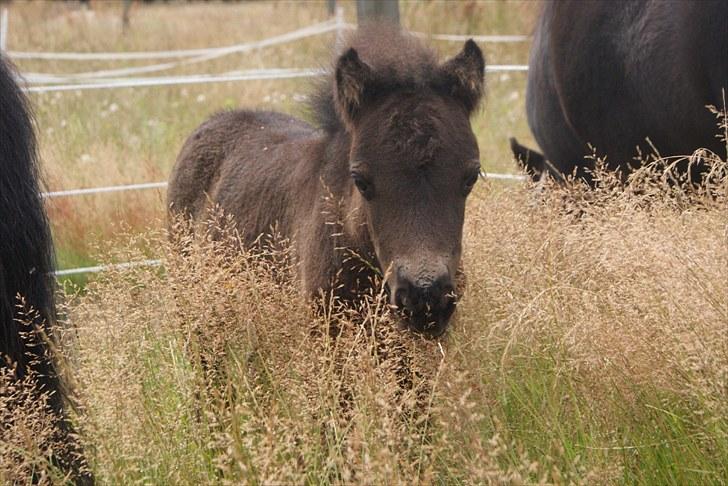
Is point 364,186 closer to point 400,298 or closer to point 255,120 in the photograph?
point 400,298

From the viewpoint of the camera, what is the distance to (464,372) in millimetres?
2953

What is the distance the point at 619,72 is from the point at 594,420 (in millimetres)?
2471

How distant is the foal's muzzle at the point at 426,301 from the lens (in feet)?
10.7

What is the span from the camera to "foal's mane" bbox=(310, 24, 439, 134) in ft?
12.5

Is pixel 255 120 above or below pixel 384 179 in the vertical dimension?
below

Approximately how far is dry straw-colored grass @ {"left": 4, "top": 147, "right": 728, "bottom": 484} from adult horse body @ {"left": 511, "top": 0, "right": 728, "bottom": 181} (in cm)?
101

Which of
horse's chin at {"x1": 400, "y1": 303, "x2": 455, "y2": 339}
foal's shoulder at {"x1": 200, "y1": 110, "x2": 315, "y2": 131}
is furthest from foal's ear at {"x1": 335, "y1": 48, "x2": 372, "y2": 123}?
foal's shoulder at {"x1": 200, "y1": 110, "x2": 315, "y2": 131}

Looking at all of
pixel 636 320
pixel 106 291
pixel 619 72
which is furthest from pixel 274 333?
pixel 619 72

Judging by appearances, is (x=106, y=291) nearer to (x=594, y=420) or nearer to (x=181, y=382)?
(x=181, y=382)

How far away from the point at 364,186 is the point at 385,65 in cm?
50

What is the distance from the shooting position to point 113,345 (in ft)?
11.7

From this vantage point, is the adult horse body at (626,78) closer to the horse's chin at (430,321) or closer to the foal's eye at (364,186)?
the foal's eye at (364,186)

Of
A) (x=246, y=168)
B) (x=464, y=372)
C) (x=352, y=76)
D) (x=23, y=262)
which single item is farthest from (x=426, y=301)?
(x=246, y=168)

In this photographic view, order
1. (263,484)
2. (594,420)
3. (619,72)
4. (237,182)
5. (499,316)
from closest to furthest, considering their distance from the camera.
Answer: (263,484), (594,420), (499,316), (237,182), (619,72)
